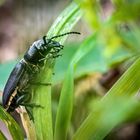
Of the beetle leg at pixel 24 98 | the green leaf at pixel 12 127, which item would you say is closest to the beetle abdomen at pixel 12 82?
the beetle leg at pixel 24 98

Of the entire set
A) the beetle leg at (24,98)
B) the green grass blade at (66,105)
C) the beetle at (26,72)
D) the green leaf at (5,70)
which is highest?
the green leaf at (5,70)

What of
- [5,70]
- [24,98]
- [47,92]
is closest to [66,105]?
[47,92]

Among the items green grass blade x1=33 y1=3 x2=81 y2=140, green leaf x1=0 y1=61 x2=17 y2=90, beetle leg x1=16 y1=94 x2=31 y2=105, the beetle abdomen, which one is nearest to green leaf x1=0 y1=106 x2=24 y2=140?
green grass blade x1=33 y1=3 x2=81 y2=140

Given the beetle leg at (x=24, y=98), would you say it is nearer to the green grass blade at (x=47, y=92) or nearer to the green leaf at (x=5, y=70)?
the green grass blade at (x=47, y=92)

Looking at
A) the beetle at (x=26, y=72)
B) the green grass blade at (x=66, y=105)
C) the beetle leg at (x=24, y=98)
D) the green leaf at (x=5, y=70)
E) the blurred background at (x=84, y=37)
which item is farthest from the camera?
the green leaf at (x=5, y=70)

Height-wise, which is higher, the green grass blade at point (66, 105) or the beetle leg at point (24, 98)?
the beetle leg at point (24, 98)

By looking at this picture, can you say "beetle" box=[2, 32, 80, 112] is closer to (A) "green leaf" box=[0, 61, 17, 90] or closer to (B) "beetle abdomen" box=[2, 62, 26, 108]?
(B) "beetle abdomen" box=[2, 62, 26, 108]

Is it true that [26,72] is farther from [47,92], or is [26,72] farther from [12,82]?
[47,92]
